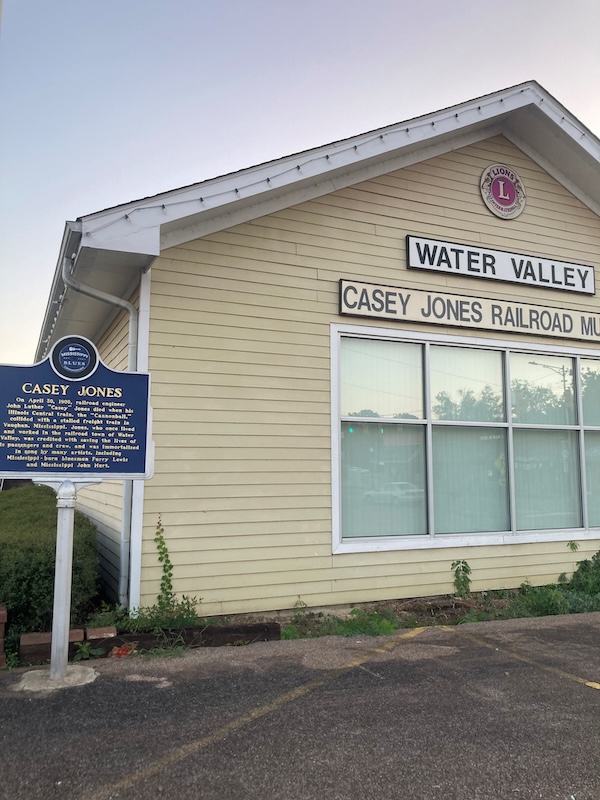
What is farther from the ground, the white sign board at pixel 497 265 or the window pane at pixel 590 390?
the white sign board at pixel 497 265

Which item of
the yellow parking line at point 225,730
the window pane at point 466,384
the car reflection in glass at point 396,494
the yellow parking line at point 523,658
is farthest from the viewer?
the window pane at point 466,384

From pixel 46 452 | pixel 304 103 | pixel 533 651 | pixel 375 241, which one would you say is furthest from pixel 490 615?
pixel 304 103

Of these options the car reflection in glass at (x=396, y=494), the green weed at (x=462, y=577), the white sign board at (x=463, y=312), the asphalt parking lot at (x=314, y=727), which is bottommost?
the asphalt parking lot at (x=314, y=727)

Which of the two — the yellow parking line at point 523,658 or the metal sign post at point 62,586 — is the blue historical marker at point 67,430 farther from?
the yellow parking line at point 523,658

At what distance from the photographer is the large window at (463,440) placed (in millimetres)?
7457

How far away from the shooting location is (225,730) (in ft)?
12.9

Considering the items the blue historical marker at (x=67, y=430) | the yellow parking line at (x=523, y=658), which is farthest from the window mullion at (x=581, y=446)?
the blue historical marker at (x=67, y=430)

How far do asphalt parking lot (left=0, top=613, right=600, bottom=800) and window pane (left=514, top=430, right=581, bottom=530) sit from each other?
2.71m

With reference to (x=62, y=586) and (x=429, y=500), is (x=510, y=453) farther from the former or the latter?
(x=62, y=586)

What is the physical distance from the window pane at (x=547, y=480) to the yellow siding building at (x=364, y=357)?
1.3 inches

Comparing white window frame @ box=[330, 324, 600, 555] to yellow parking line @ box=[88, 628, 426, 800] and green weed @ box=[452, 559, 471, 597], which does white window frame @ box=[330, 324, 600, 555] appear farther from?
yellow parking line @ box=[88, 628, 426, 800]

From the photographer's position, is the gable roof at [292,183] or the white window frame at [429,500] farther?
the white window frame at [429,500]

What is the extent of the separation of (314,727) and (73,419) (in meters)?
2.88

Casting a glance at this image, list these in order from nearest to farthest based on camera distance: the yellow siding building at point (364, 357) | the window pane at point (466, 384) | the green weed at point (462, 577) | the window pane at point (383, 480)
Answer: the yellow siding building at point (364, 357)
the window pane at point (383, 480)
the green weed at point (462, 577)
the window pane at point (466, 384)
